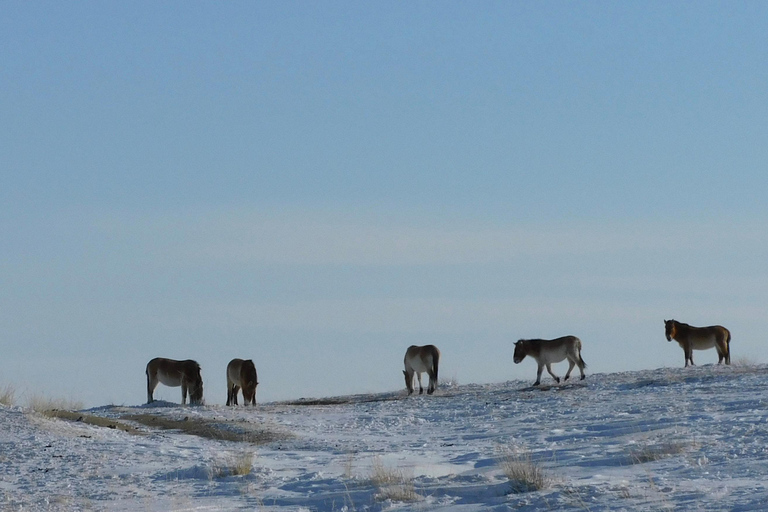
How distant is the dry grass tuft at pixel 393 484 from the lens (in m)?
9.85

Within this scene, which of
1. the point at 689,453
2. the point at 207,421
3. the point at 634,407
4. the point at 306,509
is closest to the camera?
the point at 306,509

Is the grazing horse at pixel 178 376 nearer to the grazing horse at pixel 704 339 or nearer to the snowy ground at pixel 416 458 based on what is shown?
the snowy ground at pixel 416 458

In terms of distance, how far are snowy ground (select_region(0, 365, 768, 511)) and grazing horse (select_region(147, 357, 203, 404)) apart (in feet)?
23.9

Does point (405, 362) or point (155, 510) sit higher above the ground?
point (405, 362)

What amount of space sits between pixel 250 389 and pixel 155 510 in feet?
55.8

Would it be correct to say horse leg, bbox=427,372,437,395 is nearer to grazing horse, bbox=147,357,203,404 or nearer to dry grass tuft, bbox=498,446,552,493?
grazing horse, bbox=147,357,203,404

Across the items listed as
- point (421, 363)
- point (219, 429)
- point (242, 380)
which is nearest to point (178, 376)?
point (242, 380)

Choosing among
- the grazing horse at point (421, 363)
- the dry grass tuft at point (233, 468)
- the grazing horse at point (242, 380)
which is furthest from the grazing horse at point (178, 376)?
the dry grass tuft at point (233, 468)

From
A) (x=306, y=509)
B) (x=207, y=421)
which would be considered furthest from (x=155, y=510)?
(x=207, y=421)

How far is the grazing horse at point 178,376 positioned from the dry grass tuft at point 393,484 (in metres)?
16.8

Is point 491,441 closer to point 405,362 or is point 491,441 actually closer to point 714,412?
point 714,412

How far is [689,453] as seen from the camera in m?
11.0

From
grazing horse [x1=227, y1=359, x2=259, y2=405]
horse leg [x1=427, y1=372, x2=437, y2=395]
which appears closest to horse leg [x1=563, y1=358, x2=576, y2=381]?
horse leg [x1=427, y1=372, x2=437, y2=395]

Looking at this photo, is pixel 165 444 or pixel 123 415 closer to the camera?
pixel 165 444
